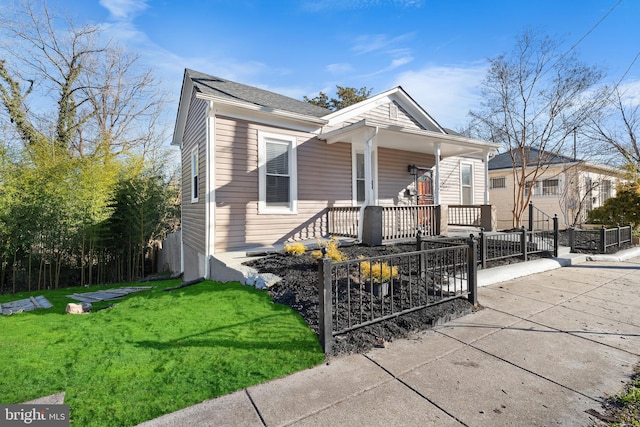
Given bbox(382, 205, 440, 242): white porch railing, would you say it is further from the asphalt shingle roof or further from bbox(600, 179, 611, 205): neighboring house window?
bbox(600, 179, 611, 205): neighboring house window

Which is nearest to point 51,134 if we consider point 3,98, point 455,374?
point 3,98

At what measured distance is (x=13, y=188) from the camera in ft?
22.3

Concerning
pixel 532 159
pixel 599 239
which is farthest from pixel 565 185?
pixel 599 239

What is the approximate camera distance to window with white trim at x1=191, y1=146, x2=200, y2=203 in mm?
7684

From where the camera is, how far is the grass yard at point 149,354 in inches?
81.7

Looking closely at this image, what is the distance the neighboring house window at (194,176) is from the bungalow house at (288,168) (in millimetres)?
27

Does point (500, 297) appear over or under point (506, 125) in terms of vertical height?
under

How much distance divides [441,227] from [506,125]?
10006 millimetres

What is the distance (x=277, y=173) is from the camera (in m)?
7.14

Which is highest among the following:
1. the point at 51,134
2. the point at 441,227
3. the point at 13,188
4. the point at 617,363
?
the point at 51,134

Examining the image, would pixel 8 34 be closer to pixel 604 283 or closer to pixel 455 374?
pixel 455 374

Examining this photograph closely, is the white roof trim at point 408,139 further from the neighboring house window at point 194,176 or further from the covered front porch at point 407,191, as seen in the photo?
the neighboring house window at point 194,176

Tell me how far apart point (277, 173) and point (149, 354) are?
503 cm

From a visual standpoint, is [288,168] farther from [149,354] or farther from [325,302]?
[149,354]
